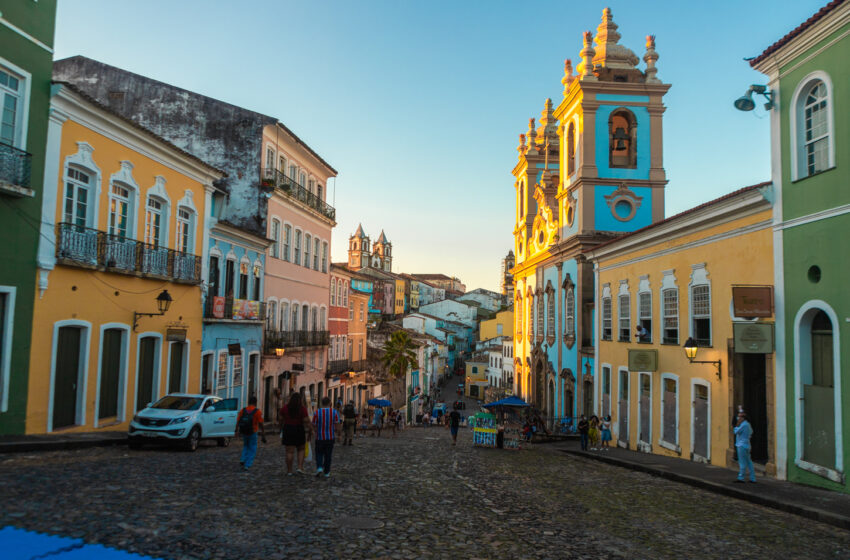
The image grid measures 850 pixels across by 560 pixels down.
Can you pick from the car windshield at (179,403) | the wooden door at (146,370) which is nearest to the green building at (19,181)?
the car windshield at (179,403)

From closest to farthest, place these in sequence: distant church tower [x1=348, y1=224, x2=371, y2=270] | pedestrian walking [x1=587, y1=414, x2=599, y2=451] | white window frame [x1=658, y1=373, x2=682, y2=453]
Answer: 1. white window frame [x1=658, y1=373, x2=682, y2=453]
2. pedestrian walking [x1=587, y1=414, x2=599, y2=451]
3. distant church tower [x1=348, y1=224, x2=371, y2=270]

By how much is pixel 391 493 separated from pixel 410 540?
3.10m

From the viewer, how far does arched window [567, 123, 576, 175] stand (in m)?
34.8

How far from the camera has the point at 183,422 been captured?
1457 centimetres

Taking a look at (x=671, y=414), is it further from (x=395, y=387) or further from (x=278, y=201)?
(x=395, y=387)

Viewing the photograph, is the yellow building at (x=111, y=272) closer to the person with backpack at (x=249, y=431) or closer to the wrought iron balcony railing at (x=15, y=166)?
the wrought iron balcony railing at (x=15, y=166)

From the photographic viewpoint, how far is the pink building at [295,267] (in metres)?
28.2

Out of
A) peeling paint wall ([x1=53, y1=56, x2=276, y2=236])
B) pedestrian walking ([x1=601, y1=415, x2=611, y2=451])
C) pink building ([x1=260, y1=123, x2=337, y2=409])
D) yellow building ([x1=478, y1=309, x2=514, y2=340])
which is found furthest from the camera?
yellow building ([x1=478, y1=309, x2=514, y2=340])

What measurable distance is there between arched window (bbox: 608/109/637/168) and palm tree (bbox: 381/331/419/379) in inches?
973

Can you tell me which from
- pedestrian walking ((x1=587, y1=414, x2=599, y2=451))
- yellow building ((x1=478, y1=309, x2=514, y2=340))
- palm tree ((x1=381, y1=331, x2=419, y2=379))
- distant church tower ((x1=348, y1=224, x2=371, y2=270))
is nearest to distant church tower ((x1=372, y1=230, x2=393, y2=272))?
distant church tower ((x1=348, y1=224, x2=371, y2=270))

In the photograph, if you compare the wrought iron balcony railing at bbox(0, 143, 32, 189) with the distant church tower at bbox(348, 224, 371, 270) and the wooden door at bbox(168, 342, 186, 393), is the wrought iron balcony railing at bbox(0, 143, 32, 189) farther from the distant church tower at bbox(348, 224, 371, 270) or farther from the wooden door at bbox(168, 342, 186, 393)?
the distant church tower at bbox(348, 224, 371, 270)

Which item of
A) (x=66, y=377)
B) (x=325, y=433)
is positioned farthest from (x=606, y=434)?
(x=66, y=377)

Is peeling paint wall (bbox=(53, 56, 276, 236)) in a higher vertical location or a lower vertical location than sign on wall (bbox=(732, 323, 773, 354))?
higher

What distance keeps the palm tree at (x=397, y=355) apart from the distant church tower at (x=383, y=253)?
10798cm
